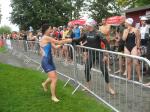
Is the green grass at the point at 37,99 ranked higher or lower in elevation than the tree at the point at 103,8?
lower

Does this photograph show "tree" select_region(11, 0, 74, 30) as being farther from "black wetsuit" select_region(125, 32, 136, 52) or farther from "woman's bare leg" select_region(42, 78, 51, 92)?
"woman's bare leg" select_region(42, 78, 51, 92)

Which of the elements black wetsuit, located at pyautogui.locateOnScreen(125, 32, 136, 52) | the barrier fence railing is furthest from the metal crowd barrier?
black wetsuit, located at pyautogui.locateOnScreen(125, 32, 136, 52)

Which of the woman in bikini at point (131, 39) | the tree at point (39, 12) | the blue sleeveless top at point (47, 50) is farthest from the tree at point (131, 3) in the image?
the blue sleeveless top at point (47, 50)

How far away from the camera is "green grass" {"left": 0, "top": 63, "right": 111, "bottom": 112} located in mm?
8508

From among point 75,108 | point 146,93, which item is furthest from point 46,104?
point 146,93

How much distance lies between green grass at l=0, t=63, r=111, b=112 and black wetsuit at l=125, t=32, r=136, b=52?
2221 mm

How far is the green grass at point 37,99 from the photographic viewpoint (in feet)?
27.9

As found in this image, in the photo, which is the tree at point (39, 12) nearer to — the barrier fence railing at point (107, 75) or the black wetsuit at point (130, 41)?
the barrier fence railing at point (107, 75)

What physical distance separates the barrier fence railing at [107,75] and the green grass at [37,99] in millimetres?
260

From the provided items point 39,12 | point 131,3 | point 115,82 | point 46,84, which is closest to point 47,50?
point 46,84

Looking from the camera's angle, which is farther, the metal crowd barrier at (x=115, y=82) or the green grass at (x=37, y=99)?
the green grass at (x=37, y=99)

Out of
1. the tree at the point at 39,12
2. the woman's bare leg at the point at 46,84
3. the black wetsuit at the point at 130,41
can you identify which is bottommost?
the woman's bare leg at the point at 46,84

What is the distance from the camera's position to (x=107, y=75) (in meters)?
8.22

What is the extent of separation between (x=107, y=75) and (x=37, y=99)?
6.96 feet
